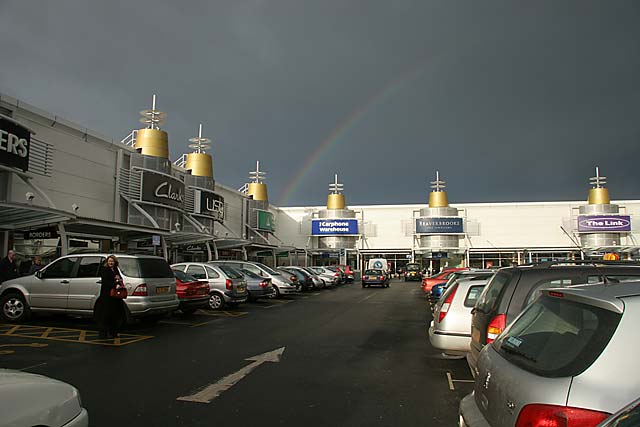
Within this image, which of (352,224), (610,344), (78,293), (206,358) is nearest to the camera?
(610,344)

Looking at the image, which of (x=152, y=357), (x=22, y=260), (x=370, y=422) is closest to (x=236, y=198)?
(x=22, y=260)

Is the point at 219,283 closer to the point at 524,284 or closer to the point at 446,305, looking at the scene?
the point at 446,305

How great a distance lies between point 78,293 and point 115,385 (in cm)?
582

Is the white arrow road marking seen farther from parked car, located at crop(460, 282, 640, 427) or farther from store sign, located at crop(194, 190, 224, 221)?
store sign, located at crop(194, 190, 224, 221)

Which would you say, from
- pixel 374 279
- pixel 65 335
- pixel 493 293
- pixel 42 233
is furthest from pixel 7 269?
pixel 374 279

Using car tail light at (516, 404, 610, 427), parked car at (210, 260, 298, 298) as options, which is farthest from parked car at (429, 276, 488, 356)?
parked car at (210, 260, 298, 298)

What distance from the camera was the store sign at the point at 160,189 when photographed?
2694cm

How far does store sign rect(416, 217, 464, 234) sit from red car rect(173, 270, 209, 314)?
142ft

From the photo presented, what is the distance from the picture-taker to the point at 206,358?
26.9 feet

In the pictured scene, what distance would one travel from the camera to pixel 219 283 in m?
16.0

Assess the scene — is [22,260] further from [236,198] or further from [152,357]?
[236,198]

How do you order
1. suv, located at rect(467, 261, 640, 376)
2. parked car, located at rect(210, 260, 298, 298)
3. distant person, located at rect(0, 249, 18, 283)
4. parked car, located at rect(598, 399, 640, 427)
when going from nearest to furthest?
parked car, located at rect(598, 399, 640, 427) < suv, located at rect(467, 261, 640, 376) < distant person, located at rect(0, 249, 18, 283) < parked car, located at rect(210, 260, 298, 298)

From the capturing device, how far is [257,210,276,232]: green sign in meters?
47.2

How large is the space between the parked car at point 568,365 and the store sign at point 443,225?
5245cm
